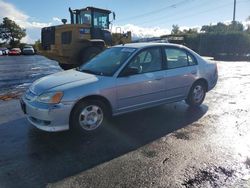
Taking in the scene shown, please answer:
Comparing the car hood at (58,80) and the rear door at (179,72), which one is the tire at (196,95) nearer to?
the rear door at (179,72)

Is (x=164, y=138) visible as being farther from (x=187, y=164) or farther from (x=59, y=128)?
(x=59, y=128)

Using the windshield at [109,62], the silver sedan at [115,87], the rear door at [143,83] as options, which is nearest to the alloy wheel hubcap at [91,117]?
the silver sedan at [115,87]

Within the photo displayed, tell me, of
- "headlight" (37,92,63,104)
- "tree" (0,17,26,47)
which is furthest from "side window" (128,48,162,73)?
"tree" (0,17,26,47)

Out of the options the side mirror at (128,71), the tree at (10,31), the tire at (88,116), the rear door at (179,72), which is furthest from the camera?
the tree at (10,31)

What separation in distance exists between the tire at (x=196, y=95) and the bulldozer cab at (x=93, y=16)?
8625 mm

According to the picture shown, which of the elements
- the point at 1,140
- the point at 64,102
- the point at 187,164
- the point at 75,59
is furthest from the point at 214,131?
the point at 75,59

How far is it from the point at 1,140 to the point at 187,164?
3.10 meters

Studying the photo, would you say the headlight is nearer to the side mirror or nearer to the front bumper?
the front bumper

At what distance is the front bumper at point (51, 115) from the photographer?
445cm

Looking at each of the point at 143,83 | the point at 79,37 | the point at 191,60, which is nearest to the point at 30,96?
the point at 143,83

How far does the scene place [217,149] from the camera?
4.25 meters

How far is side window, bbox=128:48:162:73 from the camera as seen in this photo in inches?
215

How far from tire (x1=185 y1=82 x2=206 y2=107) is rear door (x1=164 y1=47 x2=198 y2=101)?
0.60ft

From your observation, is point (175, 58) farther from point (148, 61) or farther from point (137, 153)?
point (137, 153)
